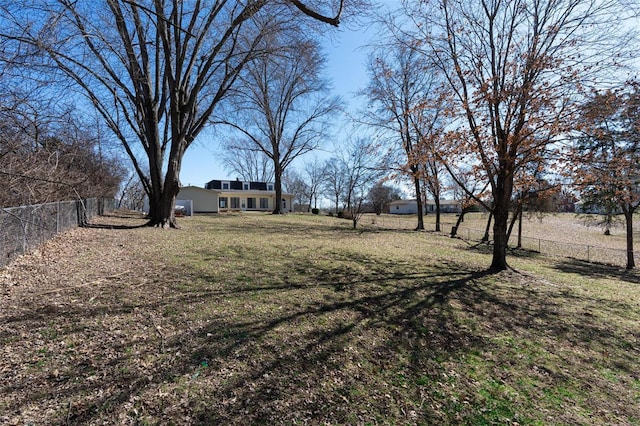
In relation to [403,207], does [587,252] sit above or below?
below

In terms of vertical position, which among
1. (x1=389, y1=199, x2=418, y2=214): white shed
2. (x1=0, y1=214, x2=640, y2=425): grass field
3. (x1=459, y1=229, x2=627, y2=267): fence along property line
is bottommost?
(x1=459, y1=229, x2=627, y2=267): fence along property line

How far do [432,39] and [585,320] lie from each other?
7749mm

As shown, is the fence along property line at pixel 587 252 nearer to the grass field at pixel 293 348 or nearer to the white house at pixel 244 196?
the grass field at pixel 293 348

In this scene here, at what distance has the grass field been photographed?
2.65 metres

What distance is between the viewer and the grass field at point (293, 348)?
2650 millimetres

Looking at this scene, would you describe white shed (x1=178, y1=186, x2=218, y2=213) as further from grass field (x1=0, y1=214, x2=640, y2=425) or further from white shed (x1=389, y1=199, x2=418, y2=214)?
white shed (x1=389, y1=199, x2=418, y2=214)

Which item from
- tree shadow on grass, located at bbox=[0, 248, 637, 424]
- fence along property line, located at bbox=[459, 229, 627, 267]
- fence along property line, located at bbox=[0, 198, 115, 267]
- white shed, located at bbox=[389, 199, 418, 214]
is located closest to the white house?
fence along property line, located at bbox=[0, 198, 115, 267]

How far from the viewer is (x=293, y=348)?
3.59 meters

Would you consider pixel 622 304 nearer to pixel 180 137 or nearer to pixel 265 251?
pixel 265 251

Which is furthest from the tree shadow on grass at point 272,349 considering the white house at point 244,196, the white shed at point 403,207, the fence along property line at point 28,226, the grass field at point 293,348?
the white shed at point 403,207

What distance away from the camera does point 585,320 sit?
5.21m

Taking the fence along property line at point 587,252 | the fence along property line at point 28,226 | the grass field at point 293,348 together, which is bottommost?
the fence along property line at point 587,252

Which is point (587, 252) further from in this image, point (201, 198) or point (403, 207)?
point (403, 207)

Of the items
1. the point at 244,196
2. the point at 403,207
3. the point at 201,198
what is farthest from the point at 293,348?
the point at 403,207
